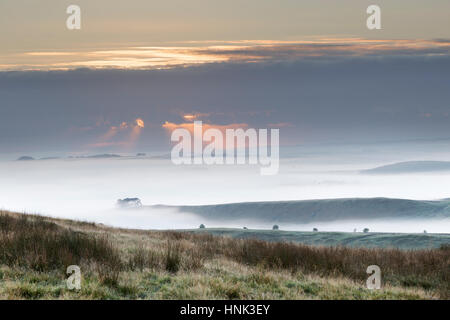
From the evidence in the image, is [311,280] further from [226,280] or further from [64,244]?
[64,244]

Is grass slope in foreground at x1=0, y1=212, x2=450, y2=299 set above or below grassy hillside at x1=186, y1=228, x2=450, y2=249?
above

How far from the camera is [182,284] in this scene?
39.5ft

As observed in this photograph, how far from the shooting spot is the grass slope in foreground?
37.5 ft

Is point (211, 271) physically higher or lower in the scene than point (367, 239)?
higher

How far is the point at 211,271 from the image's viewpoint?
1421cm

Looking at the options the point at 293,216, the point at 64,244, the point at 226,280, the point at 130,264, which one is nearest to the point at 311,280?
the point at 226,280

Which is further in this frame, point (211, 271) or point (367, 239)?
point (367, 239)

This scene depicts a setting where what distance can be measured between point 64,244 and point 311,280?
768cm

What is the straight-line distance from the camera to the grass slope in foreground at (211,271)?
1144cm

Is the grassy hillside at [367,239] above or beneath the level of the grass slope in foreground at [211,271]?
beneath

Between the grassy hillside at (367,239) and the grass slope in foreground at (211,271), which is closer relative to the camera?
the grass slope in foreground at (211,271)
